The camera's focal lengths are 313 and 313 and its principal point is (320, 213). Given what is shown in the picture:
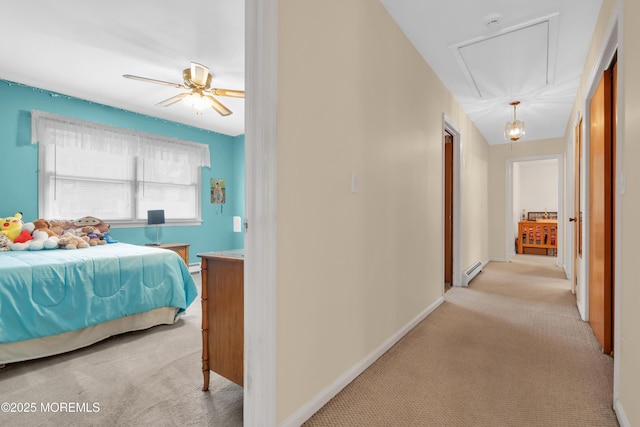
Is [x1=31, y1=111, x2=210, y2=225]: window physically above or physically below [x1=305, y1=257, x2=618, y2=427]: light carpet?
above

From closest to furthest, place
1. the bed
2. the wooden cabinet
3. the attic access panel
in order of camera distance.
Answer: the bed → the attic access panel → the wooden cabinet

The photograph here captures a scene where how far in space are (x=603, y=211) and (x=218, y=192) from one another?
529cm

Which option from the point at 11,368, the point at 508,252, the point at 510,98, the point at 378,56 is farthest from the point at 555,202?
the point at 11,368

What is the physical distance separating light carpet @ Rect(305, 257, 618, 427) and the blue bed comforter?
1.91m

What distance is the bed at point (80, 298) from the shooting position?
2.08 meters

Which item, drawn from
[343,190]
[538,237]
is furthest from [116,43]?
[538,237]

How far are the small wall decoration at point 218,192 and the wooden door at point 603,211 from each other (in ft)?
17.1

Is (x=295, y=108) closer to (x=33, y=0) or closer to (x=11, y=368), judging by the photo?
(x=33, y=0)

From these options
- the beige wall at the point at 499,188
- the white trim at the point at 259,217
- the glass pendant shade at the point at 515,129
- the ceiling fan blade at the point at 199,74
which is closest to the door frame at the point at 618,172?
the glass pendant shade at the point at 515,129

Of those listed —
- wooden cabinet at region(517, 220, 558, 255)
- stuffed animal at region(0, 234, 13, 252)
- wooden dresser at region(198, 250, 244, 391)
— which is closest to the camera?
wooden dresser at region(198, 250, 244, 391)

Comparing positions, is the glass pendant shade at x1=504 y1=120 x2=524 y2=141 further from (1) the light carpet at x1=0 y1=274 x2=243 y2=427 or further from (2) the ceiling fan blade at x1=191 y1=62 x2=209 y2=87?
(1) the light carpet at x1=0 y1=274 x2=243 y2=427

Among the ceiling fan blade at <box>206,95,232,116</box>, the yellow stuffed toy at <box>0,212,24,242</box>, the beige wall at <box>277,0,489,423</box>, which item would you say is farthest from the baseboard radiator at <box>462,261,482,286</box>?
the yellow stuffed toy at <box>0,212,24,242</box>

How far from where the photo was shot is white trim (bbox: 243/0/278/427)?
4.32 ft

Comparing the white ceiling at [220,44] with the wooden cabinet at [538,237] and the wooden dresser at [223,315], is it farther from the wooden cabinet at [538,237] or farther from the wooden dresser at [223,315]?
the wooden cabinet at [538,237]
